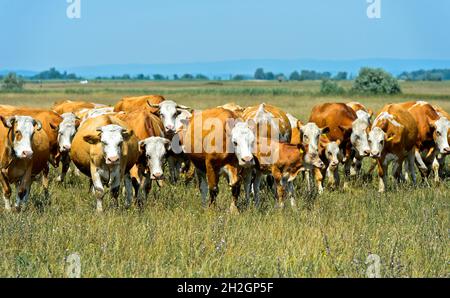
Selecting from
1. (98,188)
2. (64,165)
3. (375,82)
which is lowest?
(64,165)

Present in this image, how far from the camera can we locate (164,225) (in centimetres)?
963

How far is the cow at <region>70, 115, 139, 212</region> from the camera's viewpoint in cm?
1094

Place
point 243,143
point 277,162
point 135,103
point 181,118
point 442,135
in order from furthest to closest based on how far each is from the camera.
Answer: point 135,103 < point 181,118 < point 442,135 < point 277,162 < point 243,143

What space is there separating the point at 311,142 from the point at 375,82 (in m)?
81.6

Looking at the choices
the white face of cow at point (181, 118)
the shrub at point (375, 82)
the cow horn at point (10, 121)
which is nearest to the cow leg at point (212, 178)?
the cow horn at point (10, 121)

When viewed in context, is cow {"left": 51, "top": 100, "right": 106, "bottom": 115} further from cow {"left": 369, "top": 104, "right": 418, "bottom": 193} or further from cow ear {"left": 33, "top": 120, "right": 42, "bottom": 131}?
cow {"left": 369, "top": 104, "right": 418, "bottom": 193}

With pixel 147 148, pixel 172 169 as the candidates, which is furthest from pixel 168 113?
pixel 147 148

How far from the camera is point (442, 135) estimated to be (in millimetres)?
15266

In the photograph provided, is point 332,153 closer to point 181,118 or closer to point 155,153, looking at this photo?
point 181,118

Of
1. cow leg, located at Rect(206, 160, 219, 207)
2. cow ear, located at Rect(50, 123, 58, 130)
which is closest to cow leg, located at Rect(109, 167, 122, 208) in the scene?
cow leg, located at Rect(206, 160, 219, 207)

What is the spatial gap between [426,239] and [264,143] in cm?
362

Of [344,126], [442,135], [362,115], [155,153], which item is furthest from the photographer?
[362,115]

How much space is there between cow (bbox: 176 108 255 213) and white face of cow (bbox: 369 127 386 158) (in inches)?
131
